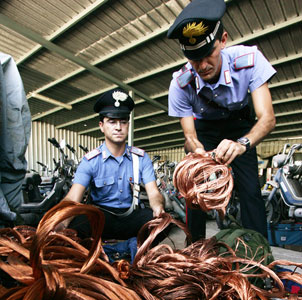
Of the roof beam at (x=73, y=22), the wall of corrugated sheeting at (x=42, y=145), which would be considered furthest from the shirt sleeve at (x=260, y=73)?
the wall of corrugated sheeting at (x=42, y=145)

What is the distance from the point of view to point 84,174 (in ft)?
5.96

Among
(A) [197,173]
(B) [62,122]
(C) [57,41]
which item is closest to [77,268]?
(A) [197,173]

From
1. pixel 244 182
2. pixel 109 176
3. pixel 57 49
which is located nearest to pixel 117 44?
pixel 57 49

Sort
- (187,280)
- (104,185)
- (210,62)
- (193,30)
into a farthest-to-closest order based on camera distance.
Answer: (104,185)
(210,62)
(193,30)
(187,280)

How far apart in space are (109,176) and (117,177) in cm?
7

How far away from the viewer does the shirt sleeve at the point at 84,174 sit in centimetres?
177

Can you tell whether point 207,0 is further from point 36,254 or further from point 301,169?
point 301,169

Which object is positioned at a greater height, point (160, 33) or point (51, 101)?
point (160, 33)

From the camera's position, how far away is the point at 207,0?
1293 mm

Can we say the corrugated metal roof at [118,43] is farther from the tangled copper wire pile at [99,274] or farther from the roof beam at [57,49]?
the tangled copper wire pile at [99,274]

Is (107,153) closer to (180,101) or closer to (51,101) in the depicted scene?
(180,101)

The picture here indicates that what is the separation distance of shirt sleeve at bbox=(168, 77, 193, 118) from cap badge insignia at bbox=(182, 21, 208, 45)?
0.51 m

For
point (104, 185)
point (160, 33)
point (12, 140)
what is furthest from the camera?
point (160, 33)

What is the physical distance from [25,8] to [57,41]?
0.96m
